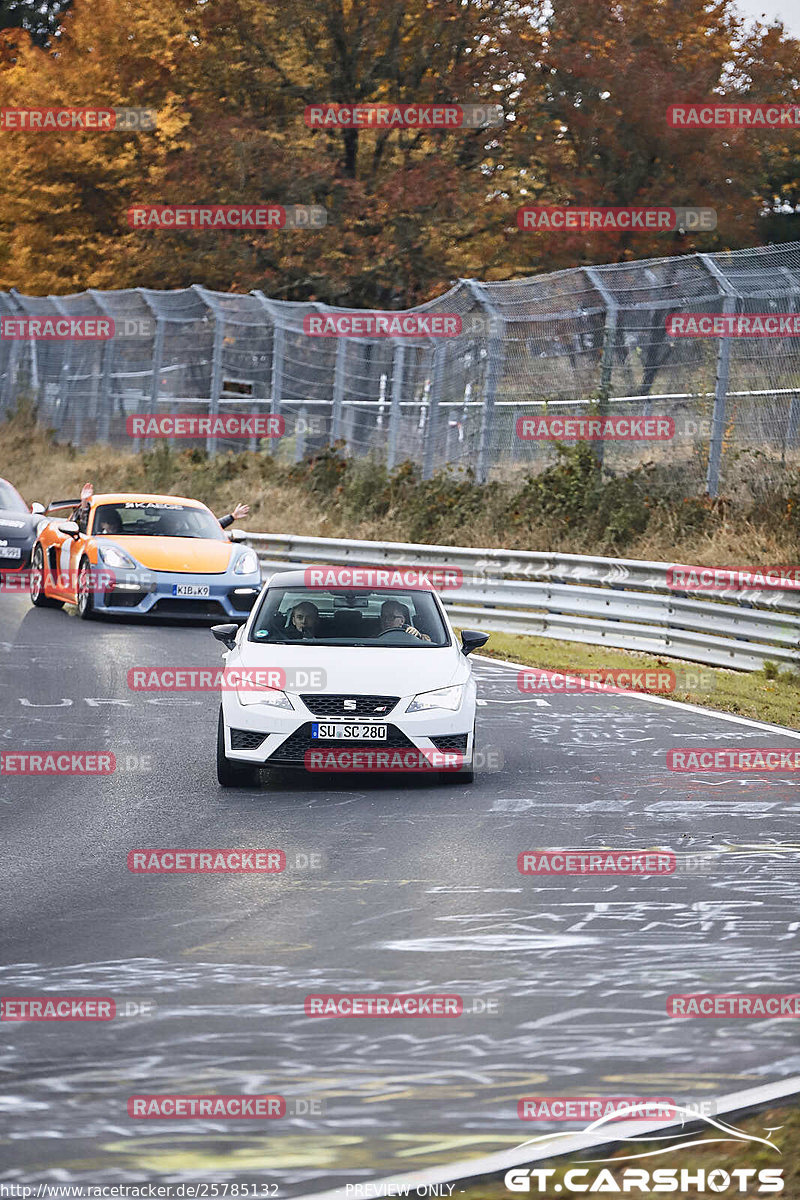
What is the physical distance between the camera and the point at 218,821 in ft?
32.7

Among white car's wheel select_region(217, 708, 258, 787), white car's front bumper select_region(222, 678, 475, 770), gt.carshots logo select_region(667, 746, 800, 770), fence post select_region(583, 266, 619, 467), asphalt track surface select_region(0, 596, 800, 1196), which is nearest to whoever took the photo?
asphalt track surface select_region(0, 596, 800, 1196)

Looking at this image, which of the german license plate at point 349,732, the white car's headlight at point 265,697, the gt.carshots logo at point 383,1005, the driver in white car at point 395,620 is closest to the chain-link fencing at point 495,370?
the driver in white car at point 395,620

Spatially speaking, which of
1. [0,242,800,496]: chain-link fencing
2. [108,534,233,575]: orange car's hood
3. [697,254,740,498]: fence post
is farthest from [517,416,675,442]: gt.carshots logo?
[108,534,233,575]: orange car's hood

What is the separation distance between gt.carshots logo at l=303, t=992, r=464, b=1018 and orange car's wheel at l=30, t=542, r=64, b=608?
16496 mm

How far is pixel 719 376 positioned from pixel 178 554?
21.6 ft

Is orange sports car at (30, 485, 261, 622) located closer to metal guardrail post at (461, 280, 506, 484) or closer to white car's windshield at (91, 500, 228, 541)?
white car's windshield at (91, 500, 228, 541)

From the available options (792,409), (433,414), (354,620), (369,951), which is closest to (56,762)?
(354,620)

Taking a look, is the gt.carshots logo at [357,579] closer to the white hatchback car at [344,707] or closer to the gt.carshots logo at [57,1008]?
the white hatchback car at [344,707]

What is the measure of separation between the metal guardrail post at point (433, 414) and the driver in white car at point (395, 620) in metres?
15.9

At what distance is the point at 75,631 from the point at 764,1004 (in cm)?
1457

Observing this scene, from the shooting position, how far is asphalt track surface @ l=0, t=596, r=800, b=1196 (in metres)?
5.07

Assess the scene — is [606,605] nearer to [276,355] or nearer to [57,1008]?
[57,1008]

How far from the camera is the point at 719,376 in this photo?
21625mm

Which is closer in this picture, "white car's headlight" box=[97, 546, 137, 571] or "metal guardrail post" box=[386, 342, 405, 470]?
"white car's headlight" box=[97, 546, 137, 571]
